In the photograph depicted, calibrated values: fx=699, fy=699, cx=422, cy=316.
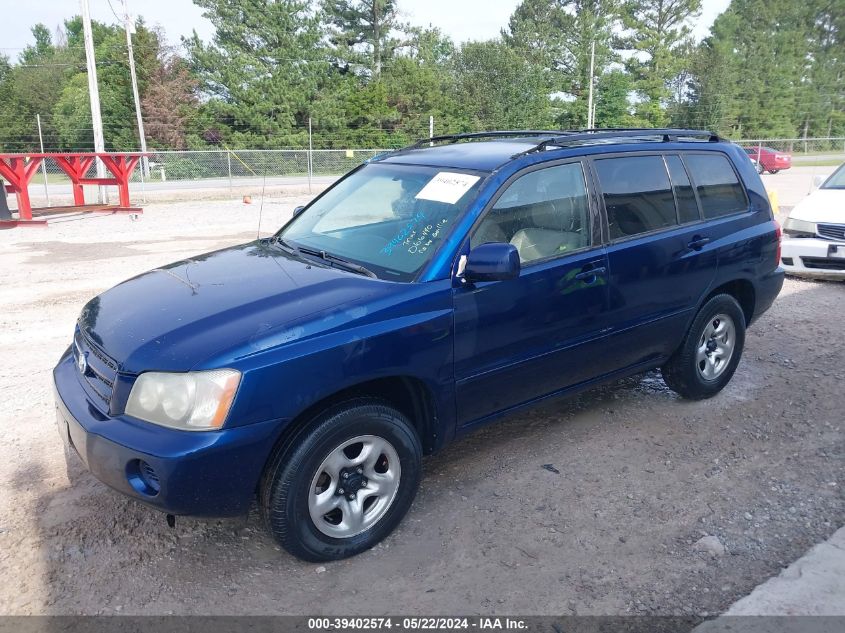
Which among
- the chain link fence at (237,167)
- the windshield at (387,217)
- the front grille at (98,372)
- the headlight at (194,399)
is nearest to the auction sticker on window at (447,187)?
the windshield at (387,217)

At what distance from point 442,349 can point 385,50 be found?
51094mm

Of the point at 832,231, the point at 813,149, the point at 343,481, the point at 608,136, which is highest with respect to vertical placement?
the point at 813,149

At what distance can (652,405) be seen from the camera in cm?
504

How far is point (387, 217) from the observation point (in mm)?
3939

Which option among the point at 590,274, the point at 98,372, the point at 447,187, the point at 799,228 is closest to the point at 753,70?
the point at 799,228

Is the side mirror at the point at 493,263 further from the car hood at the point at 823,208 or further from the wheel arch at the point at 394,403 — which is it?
the car hood at the point at 823,208

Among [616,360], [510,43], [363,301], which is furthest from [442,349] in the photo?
[510,43]

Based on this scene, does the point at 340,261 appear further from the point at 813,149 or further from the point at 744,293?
the point at 813,149

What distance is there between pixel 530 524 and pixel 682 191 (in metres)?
2.50

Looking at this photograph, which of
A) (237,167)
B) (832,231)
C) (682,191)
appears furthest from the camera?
(237,167)

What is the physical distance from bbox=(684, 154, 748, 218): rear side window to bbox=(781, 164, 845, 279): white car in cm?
415

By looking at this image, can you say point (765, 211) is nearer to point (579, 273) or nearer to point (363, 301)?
point (579, 273)

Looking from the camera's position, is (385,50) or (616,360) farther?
(385,50)

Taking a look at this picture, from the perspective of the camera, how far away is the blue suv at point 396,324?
2828 millimetres
